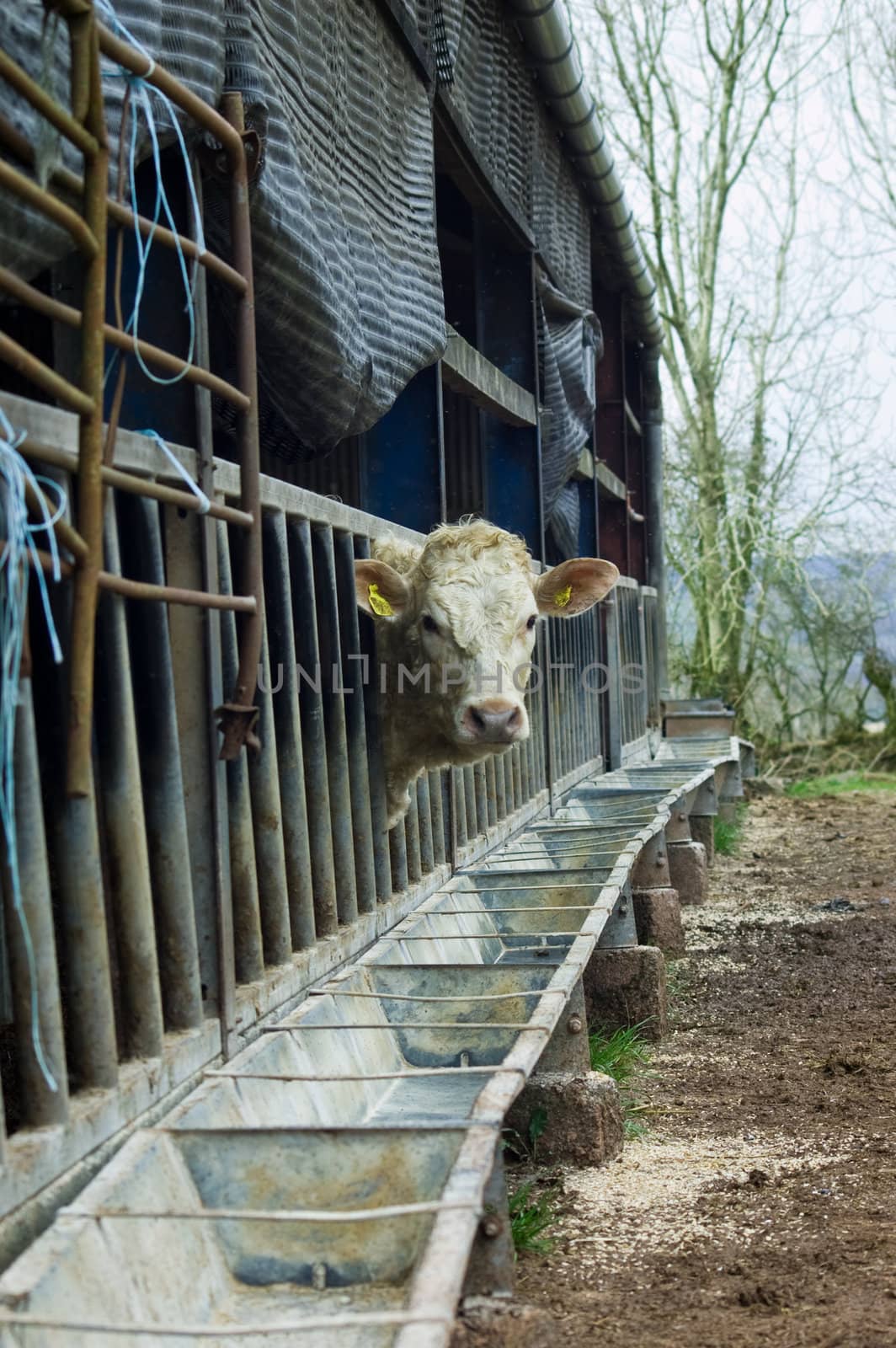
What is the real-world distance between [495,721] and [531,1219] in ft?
5.06

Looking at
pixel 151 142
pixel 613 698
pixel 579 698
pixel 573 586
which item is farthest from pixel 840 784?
pixel 151 142

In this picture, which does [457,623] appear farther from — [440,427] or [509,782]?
[509,782]

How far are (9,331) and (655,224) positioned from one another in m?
20.3

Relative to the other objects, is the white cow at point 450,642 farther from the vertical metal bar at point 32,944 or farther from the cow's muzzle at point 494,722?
the vertical metal bar at point 32,944

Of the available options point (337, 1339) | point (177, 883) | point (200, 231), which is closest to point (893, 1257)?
point (337, 1339)

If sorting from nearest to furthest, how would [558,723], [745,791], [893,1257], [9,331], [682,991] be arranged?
[893,1257] → [9,331] → [682,991] → [558,723] → [745,791]

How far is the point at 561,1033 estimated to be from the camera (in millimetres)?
4582

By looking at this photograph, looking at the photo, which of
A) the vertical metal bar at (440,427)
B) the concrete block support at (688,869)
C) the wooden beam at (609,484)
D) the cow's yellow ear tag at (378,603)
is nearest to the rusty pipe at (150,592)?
the cow's yellow ear tag at (378,603)

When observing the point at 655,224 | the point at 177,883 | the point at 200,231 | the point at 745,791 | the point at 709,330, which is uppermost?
the point at 655,224

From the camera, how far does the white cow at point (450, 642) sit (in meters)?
4.91

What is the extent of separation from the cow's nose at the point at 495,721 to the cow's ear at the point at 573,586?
1.16 m

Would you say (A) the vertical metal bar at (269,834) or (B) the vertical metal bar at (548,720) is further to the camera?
(B) the vertical metal bar at (548,720)

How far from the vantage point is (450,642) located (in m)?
5.10

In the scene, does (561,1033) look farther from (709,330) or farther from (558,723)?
(709,330)
